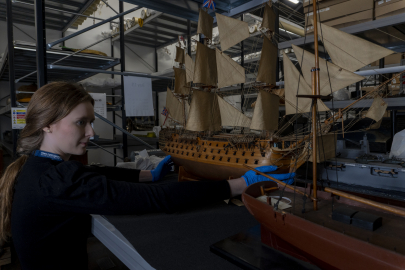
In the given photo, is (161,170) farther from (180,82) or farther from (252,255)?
(180,82)

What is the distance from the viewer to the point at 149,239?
3.10ft

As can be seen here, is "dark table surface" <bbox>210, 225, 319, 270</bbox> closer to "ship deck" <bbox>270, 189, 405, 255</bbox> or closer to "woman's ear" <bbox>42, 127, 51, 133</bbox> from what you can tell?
"ship deck" <bbox>270, 189, 405, 255</bbox>

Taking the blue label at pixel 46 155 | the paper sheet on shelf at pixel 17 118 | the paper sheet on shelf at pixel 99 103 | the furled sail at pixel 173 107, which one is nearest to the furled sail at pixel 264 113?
the paper sheet on shelf at pixel 99 103

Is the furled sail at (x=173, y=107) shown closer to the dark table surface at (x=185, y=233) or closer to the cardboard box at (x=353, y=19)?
the cardboard box at (x=353, y=19)

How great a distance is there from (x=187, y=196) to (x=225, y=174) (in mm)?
1113

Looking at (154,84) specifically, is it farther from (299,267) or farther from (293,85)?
(299,267)

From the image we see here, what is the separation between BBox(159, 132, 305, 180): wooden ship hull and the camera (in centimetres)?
186

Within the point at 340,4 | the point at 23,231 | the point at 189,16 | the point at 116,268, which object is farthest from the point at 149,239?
the point at 340,4

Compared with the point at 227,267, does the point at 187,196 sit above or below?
above

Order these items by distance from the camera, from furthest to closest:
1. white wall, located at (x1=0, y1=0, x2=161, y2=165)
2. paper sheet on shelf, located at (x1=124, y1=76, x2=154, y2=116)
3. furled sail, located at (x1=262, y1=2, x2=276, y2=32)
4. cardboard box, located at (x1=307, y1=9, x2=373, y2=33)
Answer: white wall, located at (x1=0, y1=0, x2=161, y2=165), paper sheet on shelf, located at (x1=124, y1=76, x2=154, y2=116), furled sail, located at (x1=262, y1=2, x2=276, y2=32), cardboard box, located at (x1=307, y1=9, x2=373, y2=33)

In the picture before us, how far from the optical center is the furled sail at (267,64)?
Result: 2508 mm

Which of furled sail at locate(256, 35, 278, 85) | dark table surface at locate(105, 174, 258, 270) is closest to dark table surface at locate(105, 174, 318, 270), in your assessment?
dark table surface at locate(105, 174, 258, 270)

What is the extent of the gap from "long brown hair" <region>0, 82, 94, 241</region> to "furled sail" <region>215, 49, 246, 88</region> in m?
2.32

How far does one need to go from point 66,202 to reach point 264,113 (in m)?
1.85
